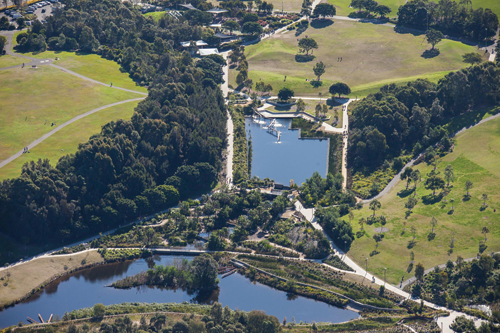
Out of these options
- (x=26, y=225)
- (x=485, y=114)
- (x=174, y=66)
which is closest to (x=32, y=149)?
(x=26, y=225)

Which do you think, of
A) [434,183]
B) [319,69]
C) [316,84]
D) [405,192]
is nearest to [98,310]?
[405,192]

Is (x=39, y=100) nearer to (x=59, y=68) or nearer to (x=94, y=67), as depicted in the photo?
(x=59, y=68)

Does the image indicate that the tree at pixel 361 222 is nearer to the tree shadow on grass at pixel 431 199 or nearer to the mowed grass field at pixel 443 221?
the mowed grass field at pixel 443 221

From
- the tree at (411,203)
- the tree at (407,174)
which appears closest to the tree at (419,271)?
the tree at (411,203)

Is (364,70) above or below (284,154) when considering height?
above

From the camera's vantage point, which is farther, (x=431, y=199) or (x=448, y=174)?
(x=448, y=174)

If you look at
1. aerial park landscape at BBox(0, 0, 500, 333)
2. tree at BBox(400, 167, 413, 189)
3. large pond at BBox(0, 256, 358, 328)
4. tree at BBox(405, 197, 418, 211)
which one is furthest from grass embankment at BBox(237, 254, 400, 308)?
tree at BBox(400, 167, 413, 189)

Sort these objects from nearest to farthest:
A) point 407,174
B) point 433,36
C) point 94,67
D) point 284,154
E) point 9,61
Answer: point 407,174 < point 284,154 < point 9,61 < point 94,67 < point 433,36
